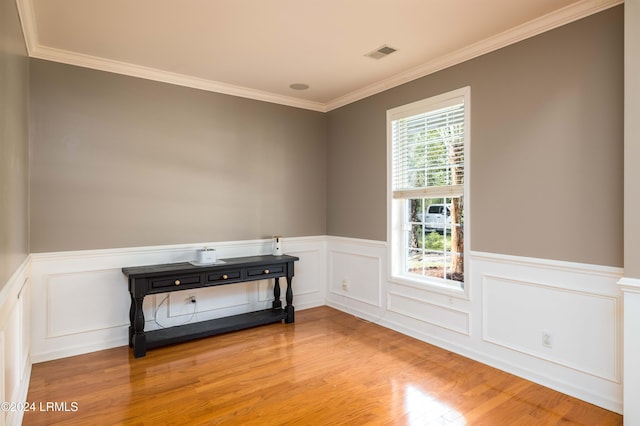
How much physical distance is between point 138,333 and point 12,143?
183 centimetres

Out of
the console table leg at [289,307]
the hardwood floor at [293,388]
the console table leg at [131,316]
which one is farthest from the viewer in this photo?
the console table leg at [289,307]

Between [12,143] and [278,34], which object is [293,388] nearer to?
[12,143]

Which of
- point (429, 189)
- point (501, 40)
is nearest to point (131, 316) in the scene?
point (429, 189)

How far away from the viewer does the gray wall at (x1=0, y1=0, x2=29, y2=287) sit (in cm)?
190

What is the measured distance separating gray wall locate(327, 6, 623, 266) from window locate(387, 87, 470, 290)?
0.54 ft

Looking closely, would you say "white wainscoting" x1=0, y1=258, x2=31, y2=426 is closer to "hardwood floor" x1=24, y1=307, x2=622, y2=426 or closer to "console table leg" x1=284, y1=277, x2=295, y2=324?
"hardwood floor" x1=24, y1=307, x2=622, y2=426

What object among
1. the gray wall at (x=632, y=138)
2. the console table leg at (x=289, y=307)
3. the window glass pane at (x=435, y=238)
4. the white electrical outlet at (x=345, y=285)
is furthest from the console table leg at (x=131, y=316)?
the gray wall at (x=632, y=138)

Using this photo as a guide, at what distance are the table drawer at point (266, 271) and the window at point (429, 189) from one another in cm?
124

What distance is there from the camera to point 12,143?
7.41 feet

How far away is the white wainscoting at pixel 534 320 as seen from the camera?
2475 millimetres

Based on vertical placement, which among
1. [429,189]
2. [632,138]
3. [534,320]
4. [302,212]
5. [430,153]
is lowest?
[534,320]

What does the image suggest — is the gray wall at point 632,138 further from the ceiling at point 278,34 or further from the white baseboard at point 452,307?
the ceiling at point 278,34

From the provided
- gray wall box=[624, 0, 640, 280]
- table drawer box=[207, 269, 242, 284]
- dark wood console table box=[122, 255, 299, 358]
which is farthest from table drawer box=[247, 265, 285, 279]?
gray wall box=[624, 0, 640, 280]

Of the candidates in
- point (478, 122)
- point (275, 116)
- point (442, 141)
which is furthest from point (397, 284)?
point (275, 116)
